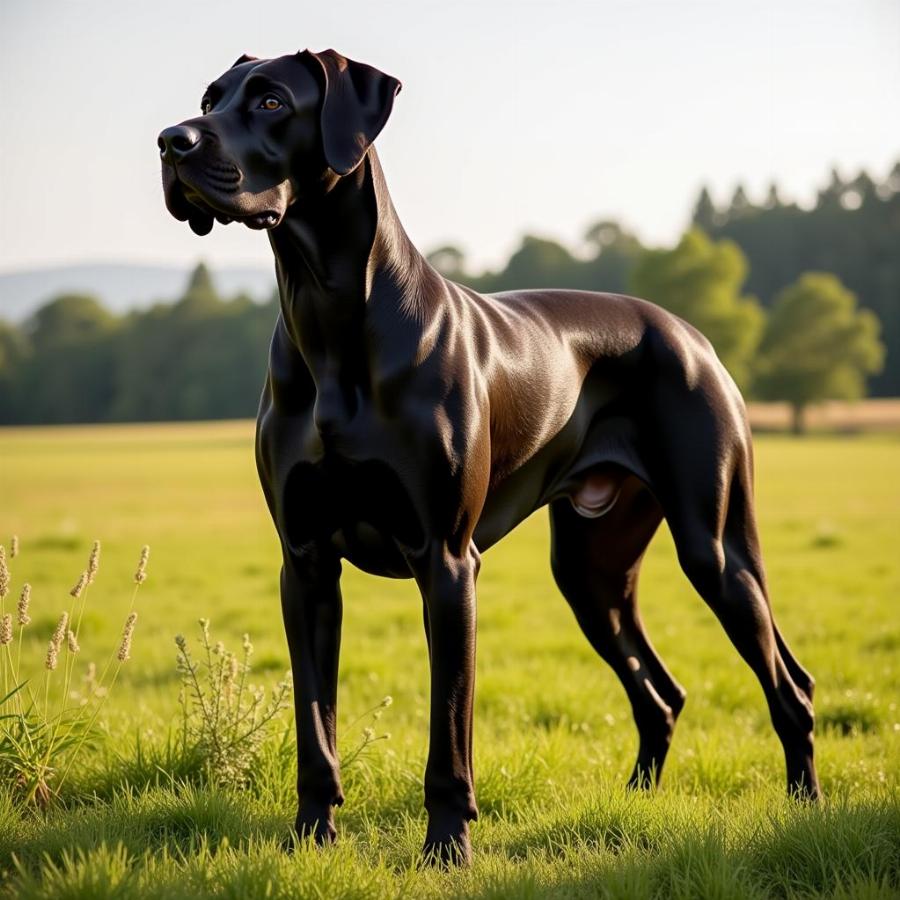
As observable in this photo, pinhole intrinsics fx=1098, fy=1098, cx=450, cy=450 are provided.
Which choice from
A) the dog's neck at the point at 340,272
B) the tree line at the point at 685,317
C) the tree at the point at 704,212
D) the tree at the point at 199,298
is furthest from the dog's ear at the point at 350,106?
the tree at the point at 704,212

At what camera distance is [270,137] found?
10.8 feet

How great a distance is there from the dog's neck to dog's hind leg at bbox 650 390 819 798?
4.61ft

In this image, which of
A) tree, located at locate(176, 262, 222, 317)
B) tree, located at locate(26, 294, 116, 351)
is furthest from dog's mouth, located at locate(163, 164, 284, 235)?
tree, located at locate(176, 262, 222, 317)

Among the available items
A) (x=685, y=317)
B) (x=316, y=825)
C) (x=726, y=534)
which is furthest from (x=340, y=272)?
(x=685, y=317)

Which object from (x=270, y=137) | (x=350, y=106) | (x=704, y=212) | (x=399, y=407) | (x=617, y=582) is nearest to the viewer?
(x=270, y=137)

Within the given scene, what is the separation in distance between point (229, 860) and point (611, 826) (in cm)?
141

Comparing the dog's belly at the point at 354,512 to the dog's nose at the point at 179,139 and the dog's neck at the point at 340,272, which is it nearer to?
the dog's neck at the point at 340,272

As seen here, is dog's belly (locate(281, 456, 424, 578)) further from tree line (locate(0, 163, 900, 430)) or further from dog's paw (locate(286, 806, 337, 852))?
tree line (locate(0, 163, 900, 430))

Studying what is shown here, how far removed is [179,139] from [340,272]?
72 cm

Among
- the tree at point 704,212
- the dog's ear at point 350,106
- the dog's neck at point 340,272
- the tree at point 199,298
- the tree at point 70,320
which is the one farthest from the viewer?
the tree at point 704,212

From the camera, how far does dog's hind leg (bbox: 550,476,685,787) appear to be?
16.6 ft

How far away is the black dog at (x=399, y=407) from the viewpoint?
3.35 meters

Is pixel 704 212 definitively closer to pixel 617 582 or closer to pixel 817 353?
pixel 817 353

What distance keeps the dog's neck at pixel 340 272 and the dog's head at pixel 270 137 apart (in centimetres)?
12
